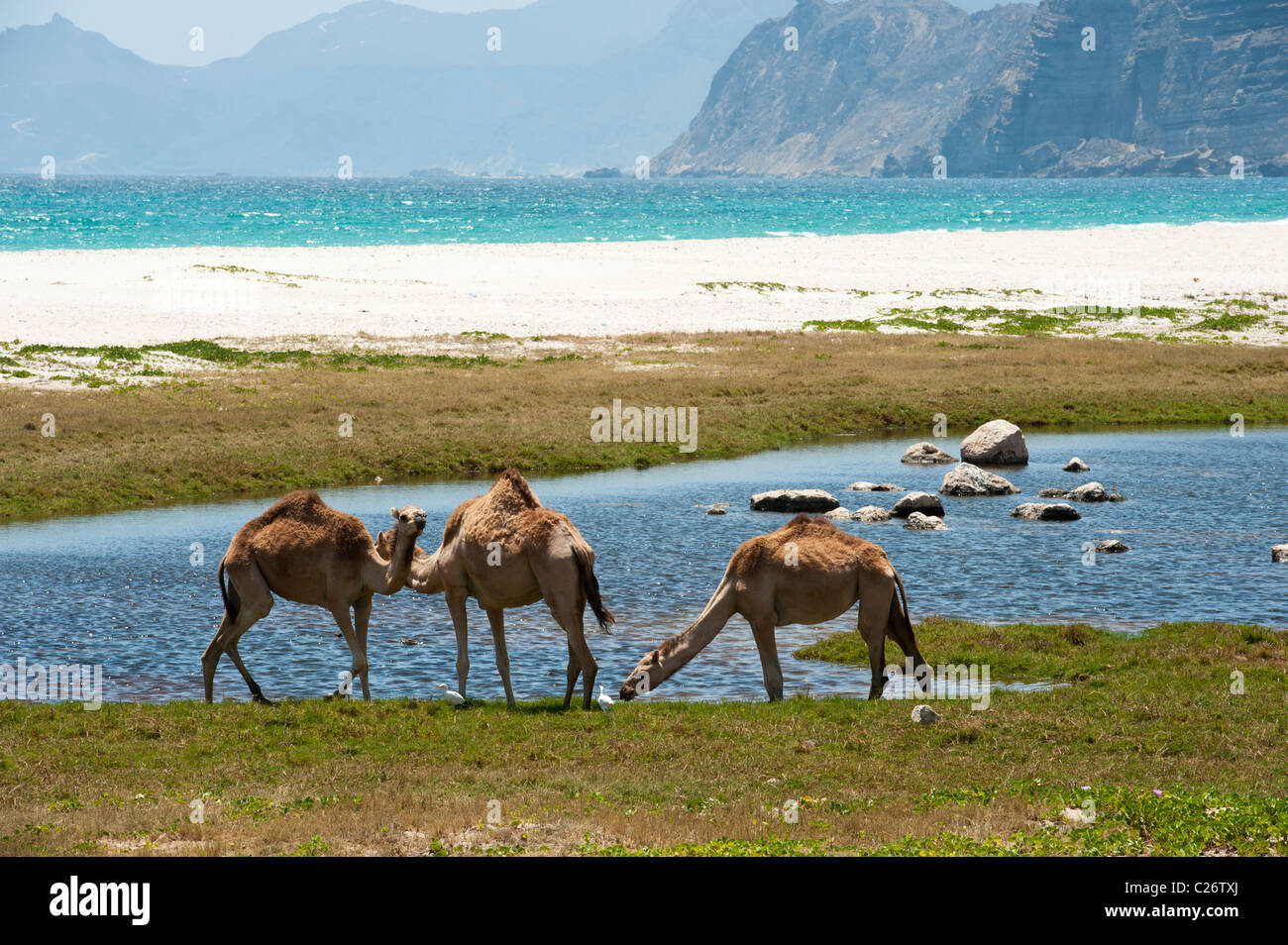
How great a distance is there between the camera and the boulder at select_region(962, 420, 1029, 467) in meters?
36.6

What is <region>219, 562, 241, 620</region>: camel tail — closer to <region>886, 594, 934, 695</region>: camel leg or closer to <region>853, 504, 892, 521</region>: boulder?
<region>886, 594, 934, 695</region>: camel leg

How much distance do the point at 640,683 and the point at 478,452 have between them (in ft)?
67.9

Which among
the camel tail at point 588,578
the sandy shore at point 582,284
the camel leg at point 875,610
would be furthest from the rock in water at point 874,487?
the sandy shore at point 582,284

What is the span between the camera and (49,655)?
18.9m

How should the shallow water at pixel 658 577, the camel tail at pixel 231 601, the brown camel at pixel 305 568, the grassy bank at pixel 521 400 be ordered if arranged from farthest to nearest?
the grassy bank at pixel 521 400 < the shallow water at pixel 658 577 < the camel tail at pixel 231 601 < the brown camel at pixel 305 568

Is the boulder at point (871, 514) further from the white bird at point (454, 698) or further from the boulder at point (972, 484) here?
the white bird at point (454, 698)

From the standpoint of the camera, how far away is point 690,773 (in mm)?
13234

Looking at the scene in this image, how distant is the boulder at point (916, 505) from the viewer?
29234 mm

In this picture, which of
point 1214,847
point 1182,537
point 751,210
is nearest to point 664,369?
point 1182,537

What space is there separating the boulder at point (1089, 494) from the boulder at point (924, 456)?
230 inches

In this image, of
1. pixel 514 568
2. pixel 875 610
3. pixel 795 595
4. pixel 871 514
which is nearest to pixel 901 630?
pixel 875 610

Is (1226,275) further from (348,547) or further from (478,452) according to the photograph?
(348,547)

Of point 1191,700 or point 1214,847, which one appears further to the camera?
point 1191,700

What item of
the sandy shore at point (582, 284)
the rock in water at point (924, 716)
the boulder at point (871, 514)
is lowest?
the boulder at point (871, 514)
